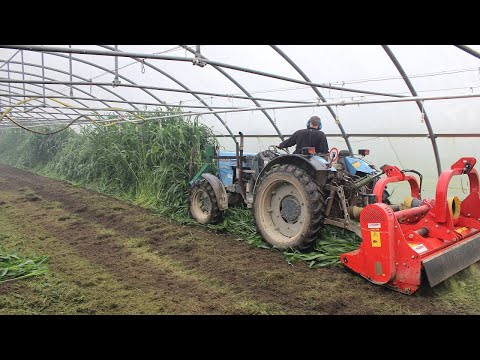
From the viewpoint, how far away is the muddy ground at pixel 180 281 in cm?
289

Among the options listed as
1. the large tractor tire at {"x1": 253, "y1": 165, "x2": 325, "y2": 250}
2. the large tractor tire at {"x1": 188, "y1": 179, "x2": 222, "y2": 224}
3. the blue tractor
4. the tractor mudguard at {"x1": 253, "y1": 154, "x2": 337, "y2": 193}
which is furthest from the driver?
the large tractor tire at {"x1": 188, "y1": 179, "x2": 222, "y2": 224}

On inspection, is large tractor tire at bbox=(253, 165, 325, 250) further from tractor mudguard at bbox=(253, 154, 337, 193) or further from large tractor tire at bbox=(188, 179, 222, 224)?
large tractor tire at bbox=(188, 179, 222, 224)

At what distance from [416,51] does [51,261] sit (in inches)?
217

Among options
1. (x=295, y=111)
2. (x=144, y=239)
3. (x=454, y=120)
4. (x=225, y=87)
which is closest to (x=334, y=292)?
(x=144, y=239)

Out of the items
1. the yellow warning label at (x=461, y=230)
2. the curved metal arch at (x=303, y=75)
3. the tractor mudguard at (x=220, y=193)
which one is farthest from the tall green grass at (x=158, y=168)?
the curved metal arch at (x=303, y=75)

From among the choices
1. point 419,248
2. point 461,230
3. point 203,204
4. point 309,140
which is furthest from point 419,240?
point 203,204

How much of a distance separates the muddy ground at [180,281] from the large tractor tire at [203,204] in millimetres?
242

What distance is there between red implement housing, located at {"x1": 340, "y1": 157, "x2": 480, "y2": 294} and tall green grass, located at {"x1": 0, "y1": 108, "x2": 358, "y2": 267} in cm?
75

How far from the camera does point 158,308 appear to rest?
2836mm

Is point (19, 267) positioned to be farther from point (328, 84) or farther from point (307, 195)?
point (328, 84)

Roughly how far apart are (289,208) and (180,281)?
1602 millimetres

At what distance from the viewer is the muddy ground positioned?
9.48 ft

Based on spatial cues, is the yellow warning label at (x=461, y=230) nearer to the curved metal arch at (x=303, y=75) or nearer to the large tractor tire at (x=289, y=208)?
the large tractor tire at (x=289, y=208)

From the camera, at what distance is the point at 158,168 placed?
25.1ft
